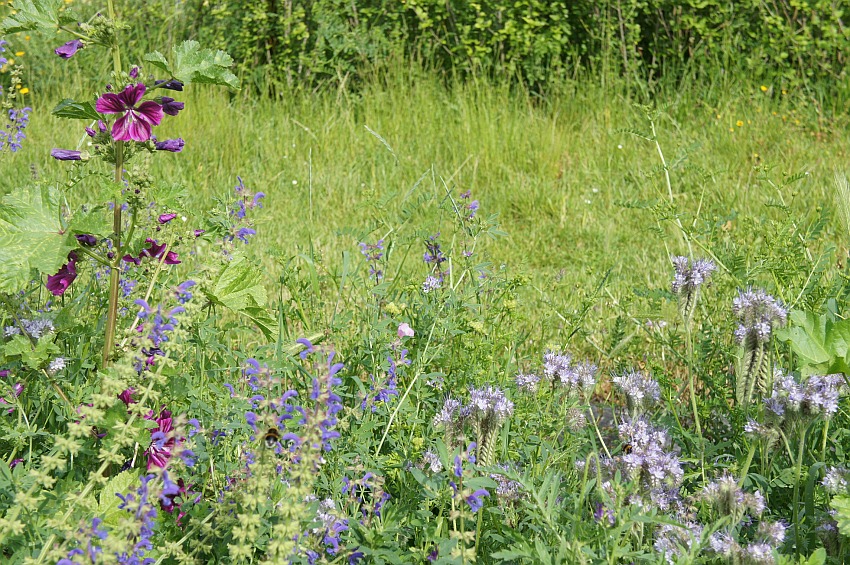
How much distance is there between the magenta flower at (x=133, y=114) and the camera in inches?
75.0

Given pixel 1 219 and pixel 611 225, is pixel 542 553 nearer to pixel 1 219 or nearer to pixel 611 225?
pixel 1 219

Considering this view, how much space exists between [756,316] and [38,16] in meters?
Result: 1.62

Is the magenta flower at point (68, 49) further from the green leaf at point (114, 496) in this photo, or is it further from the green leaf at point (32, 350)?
the green leaf at point (114, 496)

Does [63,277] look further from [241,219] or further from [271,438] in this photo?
[271,438]

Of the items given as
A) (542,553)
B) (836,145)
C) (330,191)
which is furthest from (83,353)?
(836,145)

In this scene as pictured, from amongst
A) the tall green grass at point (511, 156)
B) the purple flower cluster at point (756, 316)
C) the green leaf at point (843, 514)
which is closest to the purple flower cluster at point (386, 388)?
the purple flower cluster at point (756, 316)

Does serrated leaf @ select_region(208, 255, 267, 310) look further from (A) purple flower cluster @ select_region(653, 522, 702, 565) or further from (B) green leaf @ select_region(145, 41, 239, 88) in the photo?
(A) purple flower cluster @ select_region(653, 522, 702, 565)

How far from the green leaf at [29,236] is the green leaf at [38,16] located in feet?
1.09

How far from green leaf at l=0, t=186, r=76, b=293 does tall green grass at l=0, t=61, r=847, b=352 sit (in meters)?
1.84

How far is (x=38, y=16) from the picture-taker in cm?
192

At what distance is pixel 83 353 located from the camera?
2.26 metres

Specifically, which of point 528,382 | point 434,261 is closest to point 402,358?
point 528,382

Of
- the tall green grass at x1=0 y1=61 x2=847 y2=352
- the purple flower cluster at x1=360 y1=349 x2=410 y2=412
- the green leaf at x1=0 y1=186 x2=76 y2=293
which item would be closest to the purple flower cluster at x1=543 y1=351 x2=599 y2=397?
the purple flower cluster at x1=360 y1=349 x2=410 y2=412

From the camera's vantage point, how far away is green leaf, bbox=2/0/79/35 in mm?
1896
